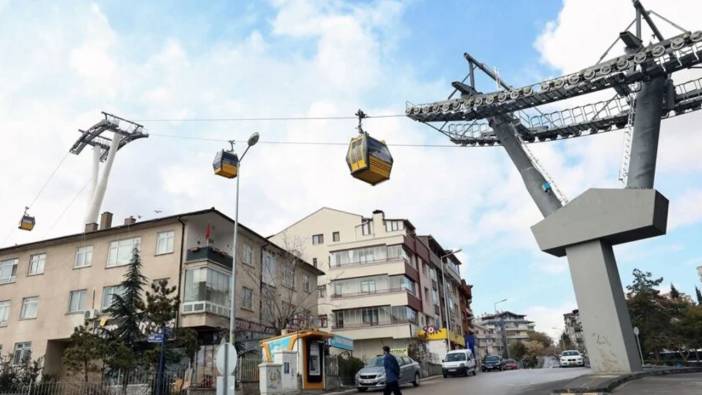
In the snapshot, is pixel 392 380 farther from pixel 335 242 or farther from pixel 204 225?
pixel 335 242

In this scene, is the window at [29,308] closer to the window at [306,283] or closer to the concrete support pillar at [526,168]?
the window at [306,283]

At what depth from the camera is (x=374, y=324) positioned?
163 feet

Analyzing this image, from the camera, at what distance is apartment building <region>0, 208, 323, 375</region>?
2948 centimetres

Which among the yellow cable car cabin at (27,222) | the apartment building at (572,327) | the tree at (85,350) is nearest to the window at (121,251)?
the yellow cable car cabin at (27,222)

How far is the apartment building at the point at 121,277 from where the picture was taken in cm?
2948

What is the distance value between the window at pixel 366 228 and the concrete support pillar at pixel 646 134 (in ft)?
117

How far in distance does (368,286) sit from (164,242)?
24625 millimetres

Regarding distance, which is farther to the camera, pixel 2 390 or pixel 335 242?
pixel 335 242

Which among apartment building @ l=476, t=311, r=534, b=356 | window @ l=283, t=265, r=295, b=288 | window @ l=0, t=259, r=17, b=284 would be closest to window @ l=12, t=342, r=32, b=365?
window @ l=0, t=259, r=17, b=284

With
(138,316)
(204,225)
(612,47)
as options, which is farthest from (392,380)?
(204,225)

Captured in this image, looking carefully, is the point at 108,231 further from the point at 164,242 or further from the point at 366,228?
the point at 366,228

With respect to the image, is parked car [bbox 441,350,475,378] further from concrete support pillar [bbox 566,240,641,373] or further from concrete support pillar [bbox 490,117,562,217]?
concrete support pillar [bbox 490,117,562,217]

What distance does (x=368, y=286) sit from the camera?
51375 millimetres

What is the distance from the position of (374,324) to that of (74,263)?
26616 millimetres
